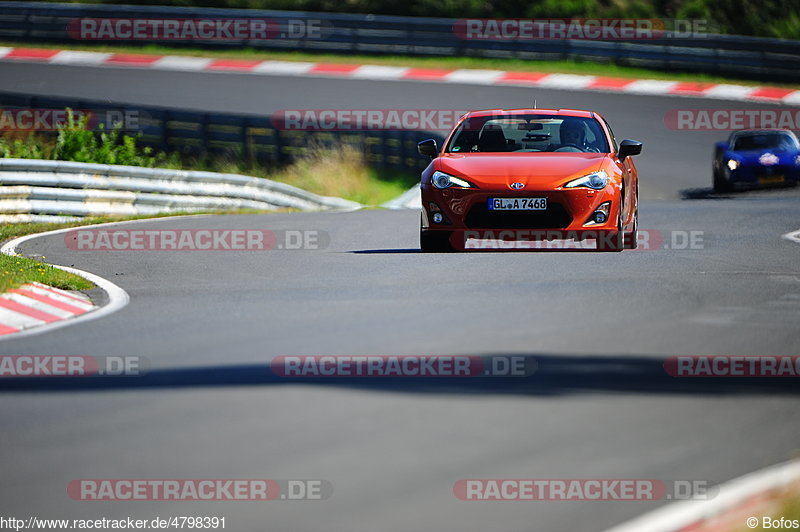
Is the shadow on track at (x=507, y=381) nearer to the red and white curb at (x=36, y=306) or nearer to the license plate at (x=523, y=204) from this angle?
the red and white curb at (x=36, y=306)

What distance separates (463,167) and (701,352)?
4.94m

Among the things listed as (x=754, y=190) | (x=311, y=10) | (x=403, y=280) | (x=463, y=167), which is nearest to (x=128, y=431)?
(x=403, y=280)

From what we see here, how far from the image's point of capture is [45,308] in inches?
413

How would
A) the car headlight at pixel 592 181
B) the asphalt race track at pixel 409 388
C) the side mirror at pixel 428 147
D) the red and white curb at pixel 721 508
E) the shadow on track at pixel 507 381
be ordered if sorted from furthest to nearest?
1. the side mirror at pixel 428 147
2. the car headlight at pixel 592 181
3. the shadow on track at pixel 507 381
4. the asphalt race track at pixel 409 388
5. the red and white curb at pixel 721 508

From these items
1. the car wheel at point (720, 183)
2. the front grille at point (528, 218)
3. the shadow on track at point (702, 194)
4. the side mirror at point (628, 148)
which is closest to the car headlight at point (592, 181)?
the front grille at point (528, 218)

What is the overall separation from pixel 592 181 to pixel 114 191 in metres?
9.70

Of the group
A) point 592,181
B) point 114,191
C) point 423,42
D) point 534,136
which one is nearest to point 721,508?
point 592,181

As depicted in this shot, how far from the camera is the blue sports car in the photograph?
74.5 feet

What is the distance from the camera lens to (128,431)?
6273 mm

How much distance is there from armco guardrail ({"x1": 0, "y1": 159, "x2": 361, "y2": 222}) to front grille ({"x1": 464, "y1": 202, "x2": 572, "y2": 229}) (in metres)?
8.66

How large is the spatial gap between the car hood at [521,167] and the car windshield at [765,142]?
1090cm

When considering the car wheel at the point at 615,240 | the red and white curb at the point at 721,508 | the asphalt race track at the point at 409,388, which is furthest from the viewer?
the car wheel at the point at 615,240

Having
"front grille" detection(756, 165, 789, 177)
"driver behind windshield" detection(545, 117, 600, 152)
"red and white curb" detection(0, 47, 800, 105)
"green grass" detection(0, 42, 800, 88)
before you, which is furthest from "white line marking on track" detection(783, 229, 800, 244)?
"green grass" detection(0, 42, 800, 88)

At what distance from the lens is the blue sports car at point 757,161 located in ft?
74.5
